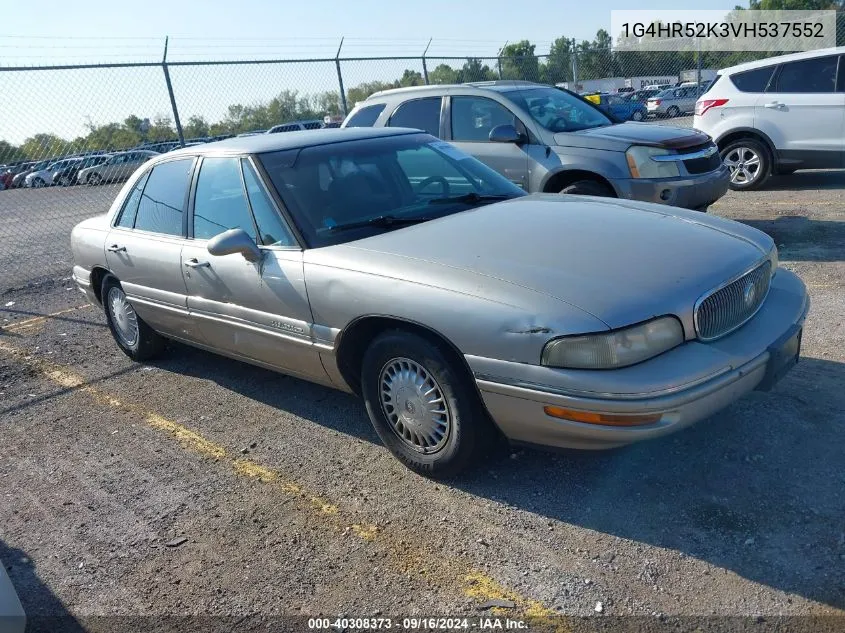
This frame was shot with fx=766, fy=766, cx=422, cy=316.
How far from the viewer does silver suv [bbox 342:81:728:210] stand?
284 inches

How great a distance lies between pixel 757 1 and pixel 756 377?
74304 mm

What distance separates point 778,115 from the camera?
32.0ft

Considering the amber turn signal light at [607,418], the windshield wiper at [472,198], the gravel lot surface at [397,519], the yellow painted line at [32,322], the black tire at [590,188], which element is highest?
the windshield wiper at [472,198]

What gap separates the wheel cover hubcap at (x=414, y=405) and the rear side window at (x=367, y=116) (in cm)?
550

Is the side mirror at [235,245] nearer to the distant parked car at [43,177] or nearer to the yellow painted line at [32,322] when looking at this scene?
the yellow painted line at [32,322]

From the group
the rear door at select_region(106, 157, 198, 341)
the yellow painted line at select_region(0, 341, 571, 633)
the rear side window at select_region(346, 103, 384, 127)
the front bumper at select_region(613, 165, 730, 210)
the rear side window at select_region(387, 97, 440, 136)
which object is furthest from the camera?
the rear side window at select_region(346, 103, 384, 127)

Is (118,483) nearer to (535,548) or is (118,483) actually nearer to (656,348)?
(535,548)

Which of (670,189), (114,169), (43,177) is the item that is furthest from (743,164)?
(43,177)

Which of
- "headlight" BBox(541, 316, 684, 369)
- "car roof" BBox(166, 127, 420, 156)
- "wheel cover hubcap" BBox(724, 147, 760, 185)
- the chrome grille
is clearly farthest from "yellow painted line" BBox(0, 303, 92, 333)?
"wheel cover hubcap" BBox(724, 147, 760, 185)

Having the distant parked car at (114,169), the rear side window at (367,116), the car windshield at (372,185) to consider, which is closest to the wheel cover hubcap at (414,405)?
the car windshield at (372,185)

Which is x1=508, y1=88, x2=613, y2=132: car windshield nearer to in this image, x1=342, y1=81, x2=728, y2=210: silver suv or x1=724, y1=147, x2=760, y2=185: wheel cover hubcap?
x1=342, y1=81, x2=728, y2=210: silver suv

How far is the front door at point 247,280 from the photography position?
3.96 m

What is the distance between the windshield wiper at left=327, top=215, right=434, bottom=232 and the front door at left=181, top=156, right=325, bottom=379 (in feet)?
0.87

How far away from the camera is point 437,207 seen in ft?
14.2
